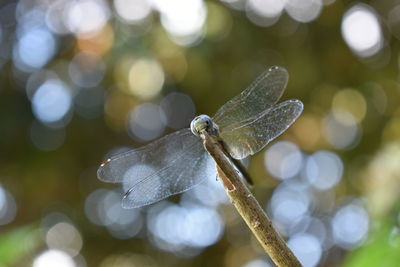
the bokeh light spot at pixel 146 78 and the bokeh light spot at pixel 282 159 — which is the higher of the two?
the bokeh light spot at pixel 146 78

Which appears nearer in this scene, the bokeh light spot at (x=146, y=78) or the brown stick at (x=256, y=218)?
the brown stick at (x=256, y=218)

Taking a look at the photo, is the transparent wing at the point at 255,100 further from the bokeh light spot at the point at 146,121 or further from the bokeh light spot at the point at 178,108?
the bokeh light spot at the point at 146,121

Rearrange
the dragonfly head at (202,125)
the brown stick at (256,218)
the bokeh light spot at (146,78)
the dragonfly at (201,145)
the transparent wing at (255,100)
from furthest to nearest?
1. the bokeh light spot at (146,78)
2. the transparent wing at (255,100)
3. the dragonfly at (201,145)
4. the dragonfly head at (202,125)
5. the brown stick at (256,218)

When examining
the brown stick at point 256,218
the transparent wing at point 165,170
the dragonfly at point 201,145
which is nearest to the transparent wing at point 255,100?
the dragonfly at point 201,145

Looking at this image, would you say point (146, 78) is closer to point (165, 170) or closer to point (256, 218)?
point (165, 170)

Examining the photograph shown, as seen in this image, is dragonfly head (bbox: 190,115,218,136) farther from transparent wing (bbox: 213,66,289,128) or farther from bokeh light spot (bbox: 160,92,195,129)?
bokeh light spot (bbox: 160,92,195,129)

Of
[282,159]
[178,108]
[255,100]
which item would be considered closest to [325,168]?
[282,159]

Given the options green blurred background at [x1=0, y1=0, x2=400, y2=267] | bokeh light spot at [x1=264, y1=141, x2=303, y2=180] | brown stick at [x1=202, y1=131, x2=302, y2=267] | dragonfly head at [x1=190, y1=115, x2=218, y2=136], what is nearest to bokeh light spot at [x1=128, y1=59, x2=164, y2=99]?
green blurred background at [x1=0, y1=0, x2=400, y2=267]
